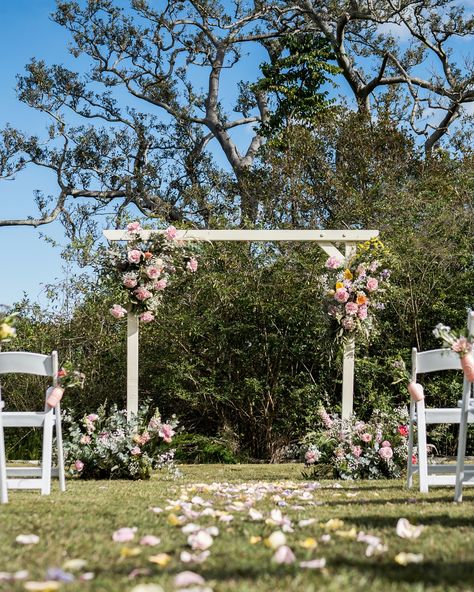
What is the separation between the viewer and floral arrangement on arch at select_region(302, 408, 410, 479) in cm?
711

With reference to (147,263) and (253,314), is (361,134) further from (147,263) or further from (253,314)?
(147,263)

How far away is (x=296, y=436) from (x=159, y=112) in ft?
37.7

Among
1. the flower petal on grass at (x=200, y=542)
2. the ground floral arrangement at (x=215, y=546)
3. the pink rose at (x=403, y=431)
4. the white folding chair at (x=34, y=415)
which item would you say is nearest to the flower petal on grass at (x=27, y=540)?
the ground floral arrangement at (x=215, y=546)

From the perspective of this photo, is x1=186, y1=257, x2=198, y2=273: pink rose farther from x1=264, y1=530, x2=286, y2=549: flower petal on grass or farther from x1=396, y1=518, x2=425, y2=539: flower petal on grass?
x1=264, y1=530, x2=286, y2=549: flower petal on grass

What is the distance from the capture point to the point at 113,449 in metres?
7.23

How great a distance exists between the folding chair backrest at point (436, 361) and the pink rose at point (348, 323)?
7.27 ft

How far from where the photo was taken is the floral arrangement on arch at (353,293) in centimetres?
798

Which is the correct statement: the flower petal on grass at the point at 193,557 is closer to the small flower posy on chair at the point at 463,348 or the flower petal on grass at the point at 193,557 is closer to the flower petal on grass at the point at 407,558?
the flower petal on grass at the point at 407,558

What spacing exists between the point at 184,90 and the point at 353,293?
12428mm

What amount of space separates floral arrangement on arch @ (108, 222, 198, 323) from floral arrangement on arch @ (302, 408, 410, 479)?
7.02 feet

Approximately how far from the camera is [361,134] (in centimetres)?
1434

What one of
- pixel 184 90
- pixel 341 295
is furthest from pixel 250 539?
pixel 184 90

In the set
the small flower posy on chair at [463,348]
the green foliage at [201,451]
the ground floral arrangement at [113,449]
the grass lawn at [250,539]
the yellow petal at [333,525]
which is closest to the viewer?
the grass lawn at [250,539]

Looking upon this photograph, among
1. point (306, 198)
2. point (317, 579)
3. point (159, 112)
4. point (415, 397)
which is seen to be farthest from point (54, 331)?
point (159, 112)
